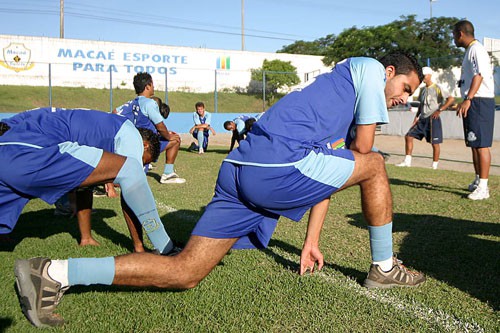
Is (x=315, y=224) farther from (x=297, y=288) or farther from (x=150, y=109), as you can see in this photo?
(x=150, y=109)

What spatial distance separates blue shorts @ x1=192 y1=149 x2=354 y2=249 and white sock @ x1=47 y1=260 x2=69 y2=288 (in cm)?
77

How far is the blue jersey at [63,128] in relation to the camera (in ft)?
11.2

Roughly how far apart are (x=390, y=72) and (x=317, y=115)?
2.39 feet

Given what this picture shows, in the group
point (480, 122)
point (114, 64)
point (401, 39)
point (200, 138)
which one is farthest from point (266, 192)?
point (401, 39)

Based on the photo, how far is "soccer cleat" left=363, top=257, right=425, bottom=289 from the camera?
3.39m

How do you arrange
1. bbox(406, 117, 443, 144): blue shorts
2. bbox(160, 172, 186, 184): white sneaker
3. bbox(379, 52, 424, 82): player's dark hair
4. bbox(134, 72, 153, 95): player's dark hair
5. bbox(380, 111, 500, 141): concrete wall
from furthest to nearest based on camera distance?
bbox(380, 111, 500, 141): concrete wall → bbox(406, 117, 443, 144): blue shorts → bbox(160, 172, 186, 184): white sneaker → bbox(134, 72, 153, 95): player's dark hair → bbox(379, 52, 424, 82): player's dark hair

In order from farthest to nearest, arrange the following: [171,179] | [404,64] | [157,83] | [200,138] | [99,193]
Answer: [157,83] < [200,138] < [171,179] < [99,193] < [404,64]

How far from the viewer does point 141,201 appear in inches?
146

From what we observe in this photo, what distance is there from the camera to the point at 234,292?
3.38 metres

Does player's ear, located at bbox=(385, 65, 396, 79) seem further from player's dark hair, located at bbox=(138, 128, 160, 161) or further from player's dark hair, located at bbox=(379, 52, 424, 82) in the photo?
player's dark hair, located at bbox=(138, 128, 160, 161)

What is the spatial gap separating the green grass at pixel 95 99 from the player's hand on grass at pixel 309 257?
28274 mm

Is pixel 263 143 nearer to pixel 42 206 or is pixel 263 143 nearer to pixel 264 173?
pixel 264 173

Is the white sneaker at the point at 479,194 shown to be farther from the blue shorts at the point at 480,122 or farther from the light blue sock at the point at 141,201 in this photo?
the light blue sock at the point at 141,201

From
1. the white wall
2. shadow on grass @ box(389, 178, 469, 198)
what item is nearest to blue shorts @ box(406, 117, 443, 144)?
shadow on grass @ box(389, 178, 469, 198)
